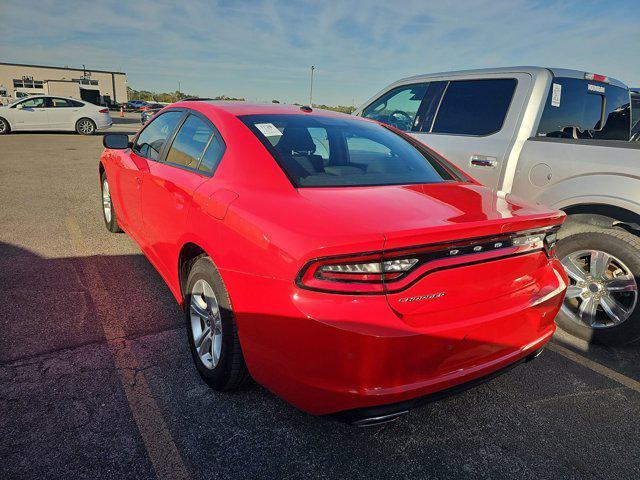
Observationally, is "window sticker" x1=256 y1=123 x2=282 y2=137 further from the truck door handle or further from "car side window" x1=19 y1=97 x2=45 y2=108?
"car side window" x1=19 y1=97 x2=45 y2=108

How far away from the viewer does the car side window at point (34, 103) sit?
17281mm

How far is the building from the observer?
53.3 meters

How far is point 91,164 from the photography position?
425 inches

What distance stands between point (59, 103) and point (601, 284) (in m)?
20.6

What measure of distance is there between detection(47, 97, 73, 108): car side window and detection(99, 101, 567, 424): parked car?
18.7 m

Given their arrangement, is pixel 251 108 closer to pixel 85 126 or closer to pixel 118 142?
pixel 118 142

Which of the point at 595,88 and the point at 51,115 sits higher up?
the point at 595,88

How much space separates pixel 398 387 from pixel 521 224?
930 mm

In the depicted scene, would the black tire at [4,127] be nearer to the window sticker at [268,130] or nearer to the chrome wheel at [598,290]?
the window sticker at [268,130]

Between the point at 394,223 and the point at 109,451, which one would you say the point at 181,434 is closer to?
the point at 109,451

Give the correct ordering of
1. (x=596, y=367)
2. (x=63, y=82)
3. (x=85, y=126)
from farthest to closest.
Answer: (x=63, y=82) → (x=85, y=126) → (x=596, y=367)

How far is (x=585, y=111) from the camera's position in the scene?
4.18 meters

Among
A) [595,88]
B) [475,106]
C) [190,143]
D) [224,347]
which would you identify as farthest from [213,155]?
[595,88]

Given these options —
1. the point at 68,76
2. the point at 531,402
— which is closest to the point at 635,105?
the point at 531,402
